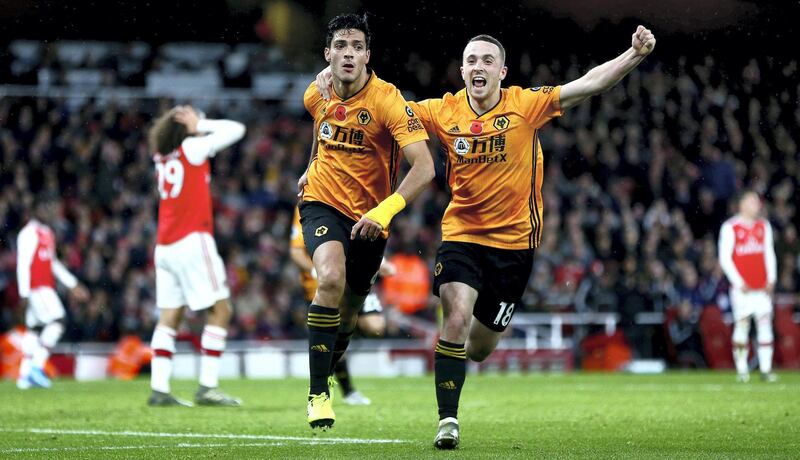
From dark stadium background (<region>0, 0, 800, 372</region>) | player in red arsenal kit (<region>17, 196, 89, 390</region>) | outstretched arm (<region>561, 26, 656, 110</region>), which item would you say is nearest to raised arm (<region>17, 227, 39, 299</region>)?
player in red arsenal kit (<region>17, 196, 89, 390</region>)

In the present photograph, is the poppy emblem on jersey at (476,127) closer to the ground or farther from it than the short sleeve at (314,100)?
closer to the ground

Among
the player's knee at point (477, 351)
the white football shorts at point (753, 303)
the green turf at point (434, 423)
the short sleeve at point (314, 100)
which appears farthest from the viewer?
the white football shorts at point (753, 303)

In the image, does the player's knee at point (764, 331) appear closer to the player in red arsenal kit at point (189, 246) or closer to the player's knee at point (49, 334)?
the player in red arsenal kit at point (189, 246)

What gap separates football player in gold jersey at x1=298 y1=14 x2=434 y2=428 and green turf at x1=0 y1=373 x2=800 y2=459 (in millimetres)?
668

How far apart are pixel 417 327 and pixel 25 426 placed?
41.5 ft

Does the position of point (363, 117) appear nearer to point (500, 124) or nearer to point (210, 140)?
point (500, 124)

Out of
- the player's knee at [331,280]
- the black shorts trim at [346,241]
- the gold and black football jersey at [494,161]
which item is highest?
the gold and black football jersey at [494,161]

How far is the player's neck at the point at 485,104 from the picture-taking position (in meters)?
7.40

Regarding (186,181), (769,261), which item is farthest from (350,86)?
(769,261)

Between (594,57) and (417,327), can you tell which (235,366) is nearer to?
(417,327)

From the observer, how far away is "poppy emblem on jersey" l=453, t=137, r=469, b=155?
7.36 m

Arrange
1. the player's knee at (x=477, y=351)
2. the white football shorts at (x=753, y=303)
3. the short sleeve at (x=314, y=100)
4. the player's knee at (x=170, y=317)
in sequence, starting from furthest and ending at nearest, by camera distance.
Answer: the white football shorts at (x=753, y=303), the player's knee at (x=170, y=317), the player's knee at (x=477, y=351), the short sleeve at (x=314, y=100)

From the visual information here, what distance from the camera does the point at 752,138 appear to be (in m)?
21.7

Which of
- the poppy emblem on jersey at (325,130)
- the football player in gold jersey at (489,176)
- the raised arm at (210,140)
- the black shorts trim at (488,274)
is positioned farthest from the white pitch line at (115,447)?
the raised arm at (210,140)
